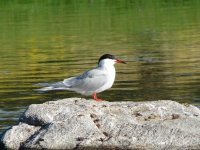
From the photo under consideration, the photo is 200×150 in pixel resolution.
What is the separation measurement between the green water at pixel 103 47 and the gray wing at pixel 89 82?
165 centimetres

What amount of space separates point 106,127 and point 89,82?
8.35ft

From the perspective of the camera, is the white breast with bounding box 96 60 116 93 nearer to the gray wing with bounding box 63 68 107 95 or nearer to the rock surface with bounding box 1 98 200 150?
the gray wing with bounding box 63 68 107 95

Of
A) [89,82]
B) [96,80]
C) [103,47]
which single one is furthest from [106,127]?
[103,47]

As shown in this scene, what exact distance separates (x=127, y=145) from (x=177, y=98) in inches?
279

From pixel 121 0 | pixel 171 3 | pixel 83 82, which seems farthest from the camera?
pixel 121 0

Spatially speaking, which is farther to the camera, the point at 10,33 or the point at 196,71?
the point at 10,33

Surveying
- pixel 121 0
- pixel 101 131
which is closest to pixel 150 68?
pixel 101 131

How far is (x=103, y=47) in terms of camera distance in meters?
36.9

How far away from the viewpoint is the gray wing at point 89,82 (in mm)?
18094

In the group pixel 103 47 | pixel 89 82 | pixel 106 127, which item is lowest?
pixel 103 47

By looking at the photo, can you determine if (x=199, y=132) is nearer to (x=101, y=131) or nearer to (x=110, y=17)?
(x=101, y=131)

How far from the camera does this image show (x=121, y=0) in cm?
6869

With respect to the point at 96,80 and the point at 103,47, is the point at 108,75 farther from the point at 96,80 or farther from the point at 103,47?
the point at 103,47

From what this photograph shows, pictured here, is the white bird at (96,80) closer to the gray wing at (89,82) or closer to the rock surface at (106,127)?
the gray wing at (89,82)
